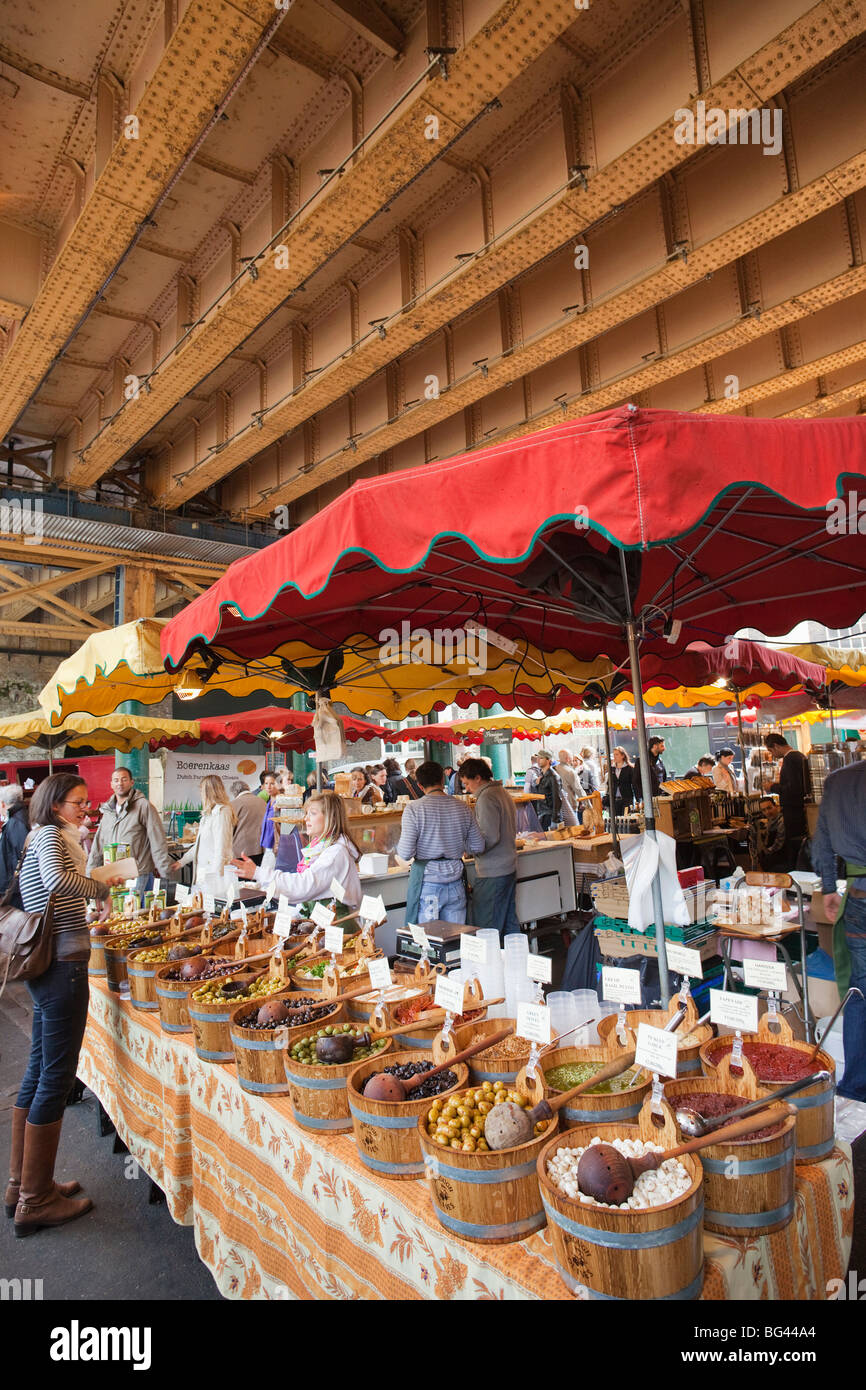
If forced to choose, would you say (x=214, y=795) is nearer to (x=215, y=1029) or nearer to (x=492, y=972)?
(x=215, y=1029)

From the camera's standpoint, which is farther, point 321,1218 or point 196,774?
point 196,774

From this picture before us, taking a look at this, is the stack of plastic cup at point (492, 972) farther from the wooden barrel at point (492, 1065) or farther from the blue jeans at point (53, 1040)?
the blue jeans at point (53, 1040)

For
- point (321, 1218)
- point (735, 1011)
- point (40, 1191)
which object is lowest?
point (40, 1191)

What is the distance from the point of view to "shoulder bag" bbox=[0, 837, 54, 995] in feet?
11.1

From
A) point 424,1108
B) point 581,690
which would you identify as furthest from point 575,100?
point 424,1108

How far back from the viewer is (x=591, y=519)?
1858mm

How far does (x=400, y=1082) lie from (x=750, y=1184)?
91 centimetres

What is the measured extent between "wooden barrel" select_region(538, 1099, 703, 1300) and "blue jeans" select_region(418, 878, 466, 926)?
4343 millimetres

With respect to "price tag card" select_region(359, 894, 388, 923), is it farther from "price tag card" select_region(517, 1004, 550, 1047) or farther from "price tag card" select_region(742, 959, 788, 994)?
"price tag card" select_region(742, 959, 788, 994)

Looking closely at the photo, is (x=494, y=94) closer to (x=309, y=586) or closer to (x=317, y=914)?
(x=309, y=586)

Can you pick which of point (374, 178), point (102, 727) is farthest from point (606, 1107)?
point (102, 727)

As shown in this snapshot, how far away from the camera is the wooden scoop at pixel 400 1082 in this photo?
191 cm

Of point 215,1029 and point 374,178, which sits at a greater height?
point 374,178

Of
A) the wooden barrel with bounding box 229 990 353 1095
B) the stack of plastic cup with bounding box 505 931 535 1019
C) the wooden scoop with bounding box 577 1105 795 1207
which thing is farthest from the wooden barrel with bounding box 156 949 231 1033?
the wooden scoop with bounding box 577 1105 795 1207
